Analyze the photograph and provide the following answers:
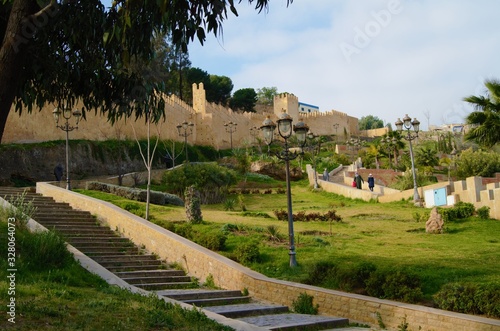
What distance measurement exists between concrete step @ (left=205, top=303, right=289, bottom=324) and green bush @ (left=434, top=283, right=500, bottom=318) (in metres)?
2.76

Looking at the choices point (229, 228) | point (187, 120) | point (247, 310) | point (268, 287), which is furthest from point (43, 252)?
point (187, 120)

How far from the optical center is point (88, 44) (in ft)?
25.9

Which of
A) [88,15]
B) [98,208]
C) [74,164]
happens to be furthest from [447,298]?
[74,164]

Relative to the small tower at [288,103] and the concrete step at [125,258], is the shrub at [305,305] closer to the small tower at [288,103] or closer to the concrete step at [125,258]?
the concrete step at [125,258]

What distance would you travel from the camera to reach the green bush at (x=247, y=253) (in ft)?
41.5

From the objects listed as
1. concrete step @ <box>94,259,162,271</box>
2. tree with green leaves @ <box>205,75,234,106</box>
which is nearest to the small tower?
tree with green leaves @ <box>205,75,234,106</box>

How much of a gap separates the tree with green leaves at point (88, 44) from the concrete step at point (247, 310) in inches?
141

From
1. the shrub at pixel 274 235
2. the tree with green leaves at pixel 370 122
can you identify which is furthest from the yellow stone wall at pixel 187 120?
the tree with green leaves at pixel 370 122

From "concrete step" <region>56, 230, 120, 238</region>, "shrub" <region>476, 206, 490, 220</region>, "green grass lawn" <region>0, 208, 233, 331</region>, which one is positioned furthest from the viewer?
"shrub" <region>476, 206, 490, 220</region>

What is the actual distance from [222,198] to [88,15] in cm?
2193

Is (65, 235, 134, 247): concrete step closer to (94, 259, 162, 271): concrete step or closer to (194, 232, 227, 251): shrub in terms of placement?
(94, 259, 162, 271): concrete step

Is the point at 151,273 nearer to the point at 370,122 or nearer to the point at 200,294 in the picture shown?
the point at 200,294

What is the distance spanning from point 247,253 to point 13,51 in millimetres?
7407

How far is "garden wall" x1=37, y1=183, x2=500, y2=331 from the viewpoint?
798 centimetres
